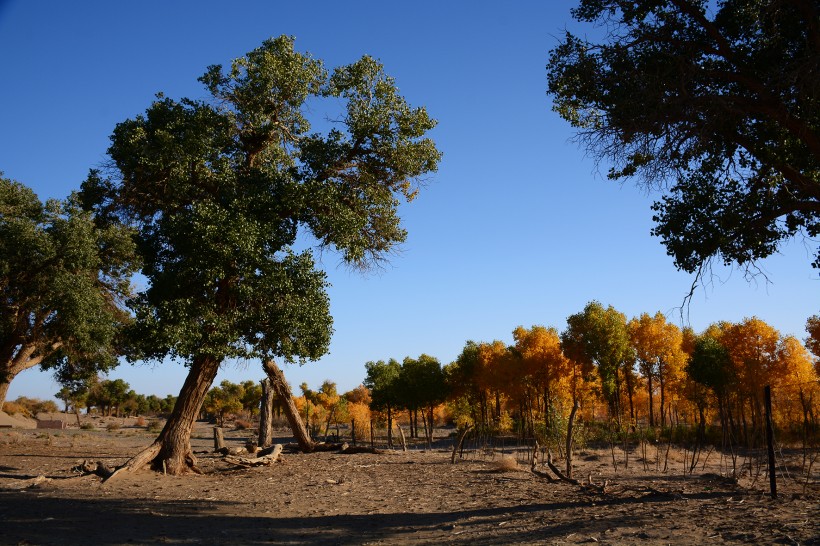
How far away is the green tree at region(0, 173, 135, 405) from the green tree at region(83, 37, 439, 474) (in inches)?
57.8

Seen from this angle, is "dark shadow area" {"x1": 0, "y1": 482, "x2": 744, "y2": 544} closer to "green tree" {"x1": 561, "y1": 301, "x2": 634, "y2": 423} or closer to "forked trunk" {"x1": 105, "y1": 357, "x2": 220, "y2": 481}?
"forked trunk" {"x1": 105, "y1": 357, "x2": 220, "y2": 481}

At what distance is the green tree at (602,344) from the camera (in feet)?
140

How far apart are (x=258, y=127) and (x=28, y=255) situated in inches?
333

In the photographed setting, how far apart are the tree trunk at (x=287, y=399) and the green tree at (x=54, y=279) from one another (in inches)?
217

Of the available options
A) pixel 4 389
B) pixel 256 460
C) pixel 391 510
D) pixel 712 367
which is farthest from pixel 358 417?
pixel 391 510

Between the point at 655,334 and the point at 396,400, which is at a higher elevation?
the point at 655,334

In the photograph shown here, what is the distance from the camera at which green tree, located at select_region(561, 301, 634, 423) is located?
42688mm

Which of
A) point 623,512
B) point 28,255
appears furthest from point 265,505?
point 28,255

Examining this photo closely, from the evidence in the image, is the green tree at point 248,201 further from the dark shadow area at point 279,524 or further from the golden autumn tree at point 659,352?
the golden autumn tree at point 659,352

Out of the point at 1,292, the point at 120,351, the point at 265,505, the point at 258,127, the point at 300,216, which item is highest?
the point at 258,127

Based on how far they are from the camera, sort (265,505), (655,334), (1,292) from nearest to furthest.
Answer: (265,505) → (1,292) → (655,334)

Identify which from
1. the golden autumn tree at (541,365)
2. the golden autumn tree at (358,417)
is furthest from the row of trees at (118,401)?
the golden autumn tree at (541,365)

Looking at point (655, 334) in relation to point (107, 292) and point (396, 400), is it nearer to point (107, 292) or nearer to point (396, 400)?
point (396, 400)

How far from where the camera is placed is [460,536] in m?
8.95
